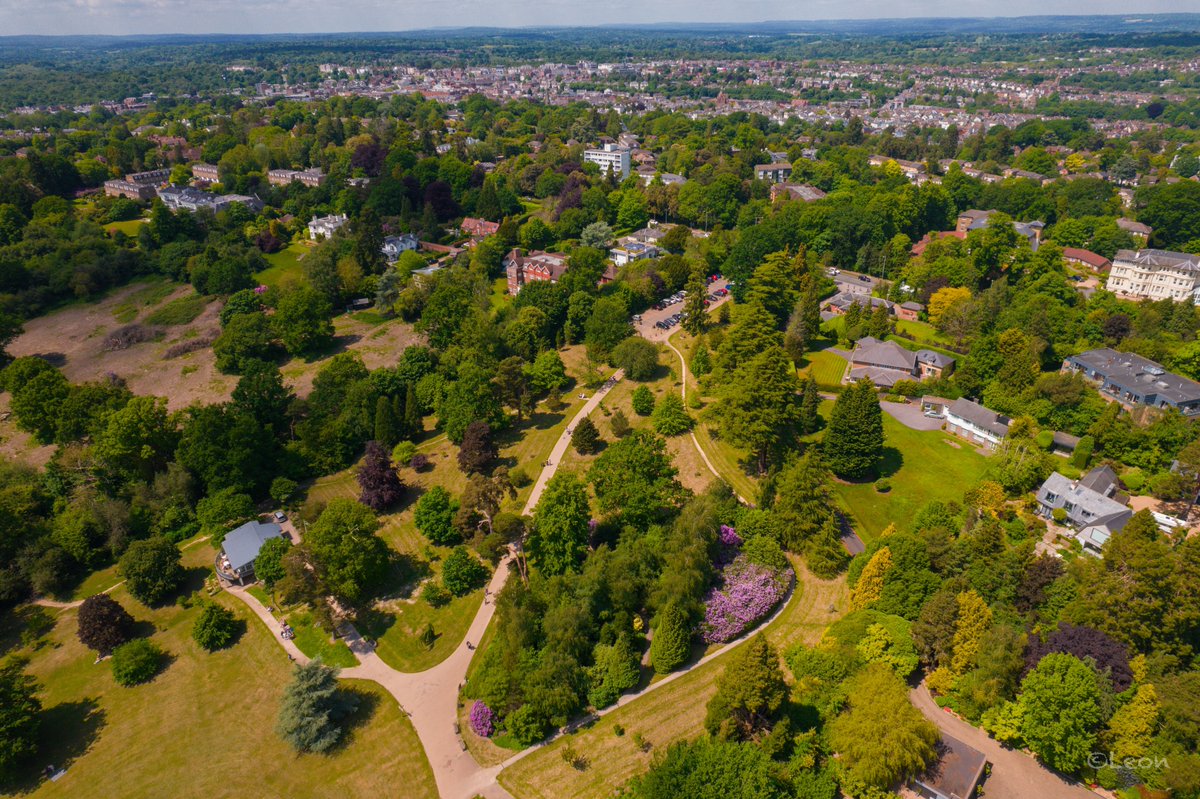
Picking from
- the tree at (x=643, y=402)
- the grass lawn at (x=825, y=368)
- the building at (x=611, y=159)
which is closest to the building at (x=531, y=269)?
the tree at (x=643, y=402)

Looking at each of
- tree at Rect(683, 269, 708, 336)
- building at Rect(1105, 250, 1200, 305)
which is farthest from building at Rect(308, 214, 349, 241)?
building at Rect(1105, 250, 1200, 305)

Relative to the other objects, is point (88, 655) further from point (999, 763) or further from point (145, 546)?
point (999, 763)

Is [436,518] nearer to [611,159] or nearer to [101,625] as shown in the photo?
[101,625]

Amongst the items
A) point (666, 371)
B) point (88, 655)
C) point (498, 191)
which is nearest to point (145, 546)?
point (88, 655)

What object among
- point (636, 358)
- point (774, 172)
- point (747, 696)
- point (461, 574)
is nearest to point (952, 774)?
point (747, 696)

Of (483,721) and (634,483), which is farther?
(634,483)

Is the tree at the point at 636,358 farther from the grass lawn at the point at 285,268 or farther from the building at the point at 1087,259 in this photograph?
the building at the point at 1087,259
